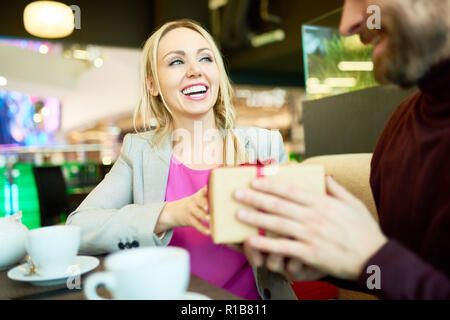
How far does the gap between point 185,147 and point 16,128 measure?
6.54 m

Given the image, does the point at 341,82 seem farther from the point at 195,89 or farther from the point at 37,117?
the point at 37,117

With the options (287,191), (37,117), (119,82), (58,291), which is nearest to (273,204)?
(287,191)

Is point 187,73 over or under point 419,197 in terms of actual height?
over

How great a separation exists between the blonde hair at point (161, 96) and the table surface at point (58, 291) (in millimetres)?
610

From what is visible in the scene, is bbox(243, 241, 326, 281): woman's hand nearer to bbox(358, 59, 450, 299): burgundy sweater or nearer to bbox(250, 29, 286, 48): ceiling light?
bbox(358, 59, 450, 299): burgundy sweater

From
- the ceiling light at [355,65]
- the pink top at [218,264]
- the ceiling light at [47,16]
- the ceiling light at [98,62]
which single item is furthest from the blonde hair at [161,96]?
the ceiling light at [98,62]

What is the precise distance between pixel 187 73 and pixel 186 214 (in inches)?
22.1

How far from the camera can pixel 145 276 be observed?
51 centimetres

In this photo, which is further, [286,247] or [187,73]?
[187,73]

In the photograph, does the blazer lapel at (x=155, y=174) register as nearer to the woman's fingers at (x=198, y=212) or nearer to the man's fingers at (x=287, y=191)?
the woman's fingers at (x=198, y=212)

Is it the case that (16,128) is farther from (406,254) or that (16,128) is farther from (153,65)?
(406,254)

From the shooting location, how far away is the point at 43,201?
301cm

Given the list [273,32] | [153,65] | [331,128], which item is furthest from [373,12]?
[273,32]

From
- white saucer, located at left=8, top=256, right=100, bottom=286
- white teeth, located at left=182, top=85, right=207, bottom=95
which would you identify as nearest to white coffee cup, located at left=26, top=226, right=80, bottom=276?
white saucer, located at left=8, top=256, right=100, bottom=286
